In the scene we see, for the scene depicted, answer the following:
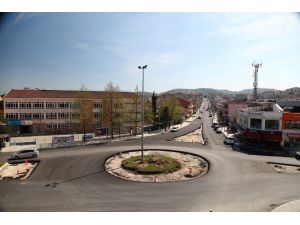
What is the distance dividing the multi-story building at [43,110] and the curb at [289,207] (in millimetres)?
34384

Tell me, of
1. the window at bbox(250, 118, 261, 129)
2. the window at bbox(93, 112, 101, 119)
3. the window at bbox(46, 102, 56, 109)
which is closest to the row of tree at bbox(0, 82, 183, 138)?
the window at bbox(93, 112, 101, 119)

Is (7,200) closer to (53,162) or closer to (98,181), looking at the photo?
(98,181)

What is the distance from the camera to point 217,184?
21.2 m

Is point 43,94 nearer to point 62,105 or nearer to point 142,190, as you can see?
point 62,105

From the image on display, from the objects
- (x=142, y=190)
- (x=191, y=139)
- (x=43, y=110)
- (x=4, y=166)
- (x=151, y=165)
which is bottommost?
(x=142, y=190)

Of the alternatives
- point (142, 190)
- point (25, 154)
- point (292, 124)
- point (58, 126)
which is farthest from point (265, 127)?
point (58, 126)

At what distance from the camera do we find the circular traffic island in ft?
76.2

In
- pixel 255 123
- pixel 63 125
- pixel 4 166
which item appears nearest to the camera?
pixel 4 166

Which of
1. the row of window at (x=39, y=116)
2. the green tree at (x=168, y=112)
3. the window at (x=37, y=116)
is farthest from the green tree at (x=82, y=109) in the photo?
the green tree at (x=168, y=112)

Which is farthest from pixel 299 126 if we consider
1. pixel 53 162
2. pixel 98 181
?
pixel 53 162

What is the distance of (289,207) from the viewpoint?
16734mm

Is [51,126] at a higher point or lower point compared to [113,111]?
lower

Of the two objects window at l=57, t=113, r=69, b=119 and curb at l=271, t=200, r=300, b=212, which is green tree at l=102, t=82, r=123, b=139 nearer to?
window at l=57, t=113, r=69, b=119

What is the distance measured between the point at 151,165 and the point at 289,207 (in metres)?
12.5
